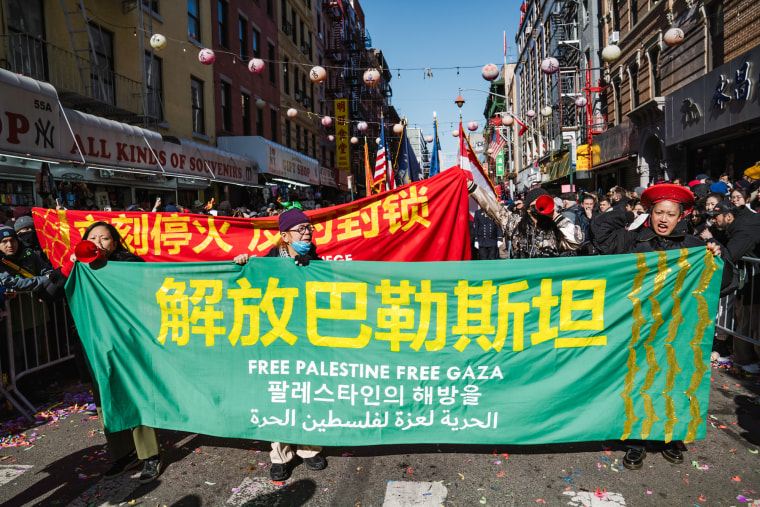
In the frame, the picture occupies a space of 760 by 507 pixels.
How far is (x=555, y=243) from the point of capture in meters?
5.16

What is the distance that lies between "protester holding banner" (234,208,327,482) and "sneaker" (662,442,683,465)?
2451 mm

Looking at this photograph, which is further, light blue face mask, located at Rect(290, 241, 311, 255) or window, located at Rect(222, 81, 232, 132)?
window, located at Rect(222, 81, 232, 132)

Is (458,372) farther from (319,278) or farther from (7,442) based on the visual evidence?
(7,442)

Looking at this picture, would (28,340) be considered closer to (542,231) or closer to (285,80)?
(542,231)

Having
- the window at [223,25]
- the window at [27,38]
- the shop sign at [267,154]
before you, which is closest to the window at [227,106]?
the shop sign at [267,154]

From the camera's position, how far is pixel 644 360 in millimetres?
3480

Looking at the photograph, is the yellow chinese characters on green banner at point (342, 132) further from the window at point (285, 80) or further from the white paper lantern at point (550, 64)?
the white paper lantern at point (550, 64)

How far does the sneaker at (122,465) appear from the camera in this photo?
12.1 ft

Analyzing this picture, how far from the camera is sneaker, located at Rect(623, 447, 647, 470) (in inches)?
140

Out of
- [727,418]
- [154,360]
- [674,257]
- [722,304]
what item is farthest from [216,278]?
[722,304]

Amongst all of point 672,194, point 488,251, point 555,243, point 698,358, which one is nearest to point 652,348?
point 698,358

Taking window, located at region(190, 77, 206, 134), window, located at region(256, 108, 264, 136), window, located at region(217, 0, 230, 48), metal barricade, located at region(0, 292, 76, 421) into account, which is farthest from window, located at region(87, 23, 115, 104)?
window, located at region(256, 108, 264, 136)

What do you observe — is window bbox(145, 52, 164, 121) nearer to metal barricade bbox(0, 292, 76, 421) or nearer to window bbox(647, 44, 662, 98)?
metal barricade bbox(0, 292, 76, 421)

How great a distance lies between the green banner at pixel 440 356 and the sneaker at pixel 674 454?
24 cm
